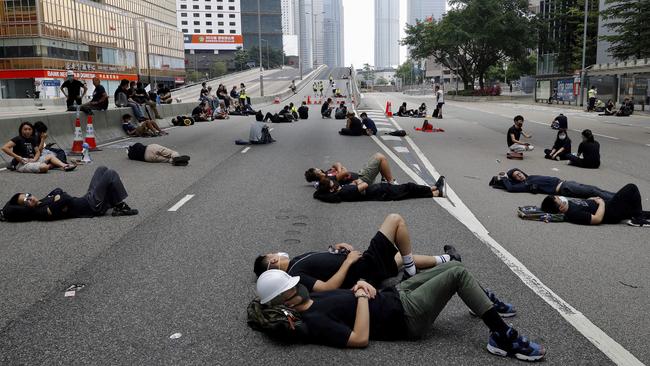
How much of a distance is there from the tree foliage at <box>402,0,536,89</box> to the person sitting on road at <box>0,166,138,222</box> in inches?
2762

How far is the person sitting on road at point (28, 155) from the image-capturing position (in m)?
13.4

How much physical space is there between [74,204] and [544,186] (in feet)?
25.6

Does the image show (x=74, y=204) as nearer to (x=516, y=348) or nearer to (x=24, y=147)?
(x=24, y=147)

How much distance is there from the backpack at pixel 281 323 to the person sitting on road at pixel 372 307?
0.10 ft

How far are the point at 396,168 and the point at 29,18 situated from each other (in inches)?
2529

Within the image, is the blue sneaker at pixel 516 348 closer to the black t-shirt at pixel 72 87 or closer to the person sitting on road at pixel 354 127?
the person sitting on road at pixel 354 127

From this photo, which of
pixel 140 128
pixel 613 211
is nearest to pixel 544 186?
pixel 613 211

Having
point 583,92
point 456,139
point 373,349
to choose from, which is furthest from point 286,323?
point 583,92

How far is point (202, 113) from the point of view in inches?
1284

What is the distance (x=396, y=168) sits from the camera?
46.7ft

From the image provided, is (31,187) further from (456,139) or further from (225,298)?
(456,139)

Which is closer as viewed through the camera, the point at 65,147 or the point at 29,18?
the point at 65,147

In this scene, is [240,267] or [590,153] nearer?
[240,267]

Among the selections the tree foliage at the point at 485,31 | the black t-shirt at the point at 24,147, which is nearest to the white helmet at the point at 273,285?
the black t-shirt at the point at 24,147
